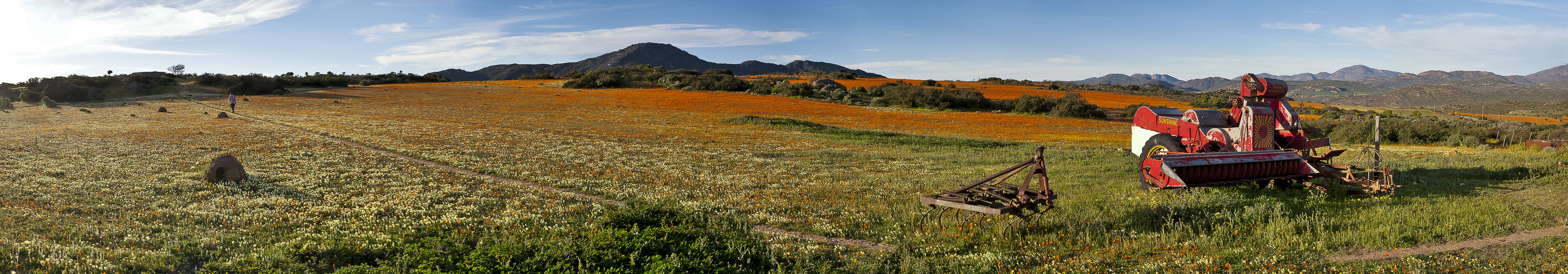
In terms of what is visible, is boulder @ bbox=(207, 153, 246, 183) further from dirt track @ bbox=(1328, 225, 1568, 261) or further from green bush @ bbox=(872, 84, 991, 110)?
green bush @ bbox=(872, 84, 991, 110)

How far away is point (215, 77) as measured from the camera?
70125mm

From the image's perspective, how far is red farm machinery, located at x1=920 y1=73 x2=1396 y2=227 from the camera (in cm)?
1016

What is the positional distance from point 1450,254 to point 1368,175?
18.2 feet

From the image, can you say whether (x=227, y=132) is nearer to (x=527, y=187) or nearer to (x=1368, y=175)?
(x=527, y=187)

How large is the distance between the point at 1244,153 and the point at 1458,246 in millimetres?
3705

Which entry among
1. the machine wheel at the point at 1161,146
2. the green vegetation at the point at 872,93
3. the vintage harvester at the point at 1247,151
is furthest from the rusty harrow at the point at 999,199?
the green vegetation at the point at 872,93

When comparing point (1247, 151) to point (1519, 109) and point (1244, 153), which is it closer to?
point (1244, 153)

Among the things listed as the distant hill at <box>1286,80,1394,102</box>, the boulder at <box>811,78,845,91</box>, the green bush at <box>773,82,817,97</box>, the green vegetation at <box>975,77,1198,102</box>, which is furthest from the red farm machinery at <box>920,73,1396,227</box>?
the distant hill at <box>1286,80,1394,102</box>

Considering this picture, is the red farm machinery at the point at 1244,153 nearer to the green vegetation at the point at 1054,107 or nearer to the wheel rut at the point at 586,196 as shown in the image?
the wheel rut at the point at 586,196

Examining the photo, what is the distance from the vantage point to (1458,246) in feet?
23.5

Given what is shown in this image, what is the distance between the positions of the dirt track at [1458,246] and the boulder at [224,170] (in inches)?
743

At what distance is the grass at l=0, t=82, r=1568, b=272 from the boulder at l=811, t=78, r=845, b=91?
48.9 meters

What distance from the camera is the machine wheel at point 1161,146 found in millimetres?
11477

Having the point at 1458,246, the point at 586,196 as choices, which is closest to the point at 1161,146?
the point at 1458,246
